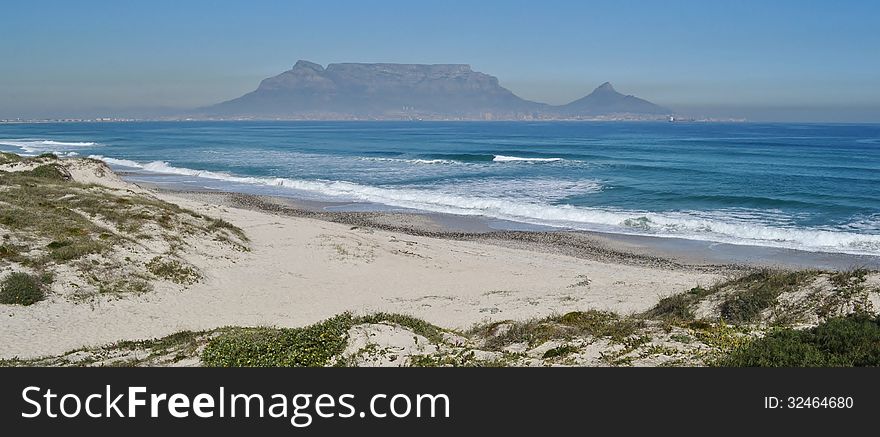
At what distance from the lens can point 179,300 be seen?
15.6 m

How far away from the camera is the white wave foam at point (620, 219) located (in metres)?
24.8

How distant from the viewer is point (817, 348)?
26.7ft

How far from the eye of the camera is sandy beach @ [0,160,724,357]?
44.5 ft

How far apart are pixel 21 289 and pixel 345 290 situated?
7331 mm

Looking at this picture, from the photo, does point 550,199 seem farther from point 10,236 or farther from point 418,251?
point 10,236

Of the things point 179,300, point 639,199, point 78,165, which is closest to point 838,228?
point 639,199

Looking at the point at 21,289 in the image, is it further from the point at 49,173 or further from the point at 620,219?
the point at 620,219

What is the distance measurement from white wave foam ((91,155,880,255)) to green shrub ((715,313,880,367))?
1743 cm

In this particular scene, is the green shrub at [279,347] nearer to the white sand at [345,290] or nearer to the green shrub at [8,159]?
Answer: the white sand at [345,290]

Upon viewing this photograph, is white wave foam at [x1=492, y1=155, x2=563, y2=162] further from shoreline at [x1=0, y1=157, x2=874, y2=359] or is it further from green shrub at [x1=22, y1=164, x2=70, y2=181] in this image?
green shrub at [x1=22, y1=164, x2=70, y2=181]

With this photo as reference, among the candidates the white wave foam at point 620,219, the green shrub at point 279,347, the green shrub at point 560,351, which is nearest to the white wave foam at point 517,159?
the white wave foam at point 620,219

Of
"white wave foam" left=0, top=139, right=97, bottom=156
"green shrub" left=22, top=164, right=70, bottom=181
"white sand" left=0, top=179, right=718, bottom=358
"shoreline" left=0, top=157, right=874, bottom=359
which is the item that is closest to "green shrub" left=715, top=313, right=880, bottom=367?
"shoreline" left=0, top=157, right=874, bottom=359

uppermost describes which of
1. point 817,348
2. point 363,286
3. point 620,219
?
point 817,348

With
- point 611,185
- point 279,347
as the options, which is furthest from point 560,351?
point 611,185
